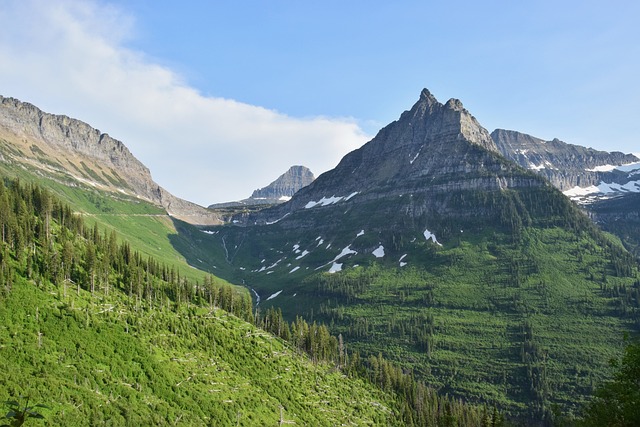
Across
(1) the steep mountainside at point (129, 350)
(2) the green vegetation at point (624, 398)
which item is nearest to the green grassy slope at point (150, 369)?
(1) the steep mountainside at point (129, 350)

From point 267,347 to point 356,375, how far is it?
34.9 m

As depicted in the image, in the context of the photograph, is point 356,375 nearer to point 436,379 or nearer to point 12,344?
point 436,379

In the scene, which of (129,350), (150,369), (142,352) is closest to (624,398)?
(150,369)

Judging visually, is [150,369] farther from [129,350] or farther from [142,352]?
[129,350]

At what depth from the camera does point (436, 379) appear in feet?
561

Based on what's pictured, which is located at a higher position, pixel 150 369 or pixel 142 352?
pixel 142 352

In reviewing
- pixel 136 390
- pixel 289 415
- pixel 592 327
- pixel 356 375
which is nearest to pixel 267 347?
pixel 289 415

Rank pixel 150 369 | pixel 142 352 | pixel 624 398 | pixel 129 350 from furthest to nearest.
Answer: pixel 142 352 < pixel 129 350 < pixel 150 369 < pixel 624 398

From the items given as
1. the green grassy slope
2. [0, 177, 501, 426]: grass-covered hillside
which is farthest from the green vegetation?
the green grassy slope

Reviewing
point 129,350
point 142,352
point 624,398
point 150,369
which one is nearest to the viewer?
point 624,398

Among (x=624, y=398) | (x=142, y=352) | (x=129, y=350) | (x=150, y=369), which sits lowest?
(x=150, y=369)

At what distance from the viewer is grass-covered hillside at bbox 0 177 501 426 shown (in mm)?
67062

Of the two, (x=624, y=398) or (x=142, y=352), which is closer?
(x=624, y=398)

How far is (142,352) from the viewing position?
82.2 m
